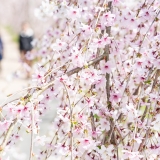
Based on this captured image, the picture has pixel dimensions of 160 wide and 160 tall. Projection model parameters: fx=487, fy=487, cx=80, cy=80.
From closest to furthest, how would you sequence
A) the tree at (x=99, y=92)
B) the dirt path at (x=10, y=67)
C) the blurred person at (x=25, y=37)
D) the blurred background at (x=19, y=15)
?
the tree at (x=99, y=92) < the dirt path at (x=10, y=67) < the blurred person at (x=25, y=37) < the blurred background at (x=19, y=15)

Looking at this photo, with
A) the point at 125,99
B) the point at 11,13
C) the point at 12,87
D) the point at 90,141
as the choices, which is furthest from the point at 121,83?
the point at 11,13

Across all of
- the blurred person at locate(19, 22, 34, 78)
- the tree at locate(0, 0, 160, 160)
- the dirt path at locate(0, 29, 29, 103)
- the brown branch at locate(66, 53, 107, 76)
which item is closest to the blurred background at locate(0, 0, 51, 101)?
the dirt path at locate(0, 29, 29, 103)

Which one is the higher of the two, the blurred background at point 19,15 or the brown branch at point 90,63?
the blurred background at point 19,15

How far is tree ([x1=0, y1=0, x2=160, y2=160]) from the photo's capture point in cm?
214

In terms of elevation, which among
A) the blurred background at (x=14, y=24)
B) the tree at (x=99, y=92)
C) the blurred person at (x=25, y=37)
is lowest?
the tree at (x=99, y=92)

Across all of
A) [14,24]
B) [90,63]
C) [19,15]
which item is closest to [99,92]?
[90,63]

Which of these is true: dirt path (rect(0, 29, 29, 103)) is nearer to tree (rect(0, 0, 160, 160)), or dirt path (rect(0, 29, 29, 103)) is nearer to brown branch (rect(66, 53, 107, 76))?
tree (rect(0, 0, 160, 160))

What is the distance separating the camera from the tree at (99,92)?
2.14 m

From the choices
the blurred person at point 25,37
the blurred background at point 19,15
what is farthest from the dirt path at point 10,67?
the blurred background at point 19,15

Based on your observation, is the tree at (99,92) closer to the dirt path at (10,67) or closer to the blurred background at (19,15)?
the dirt path at (10,67)

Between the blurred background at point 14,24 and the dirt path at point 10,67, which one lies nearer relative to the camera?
the dirt path at point 10,67

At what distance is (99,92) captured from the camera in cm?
257

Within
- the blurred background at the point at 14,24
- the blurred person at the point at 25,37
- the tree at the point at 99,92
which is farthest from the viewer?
the blurred background at the point at 14,24

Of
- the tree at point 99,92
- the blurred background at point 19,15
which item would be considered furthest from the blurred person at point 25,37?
the tree at point 99,92
